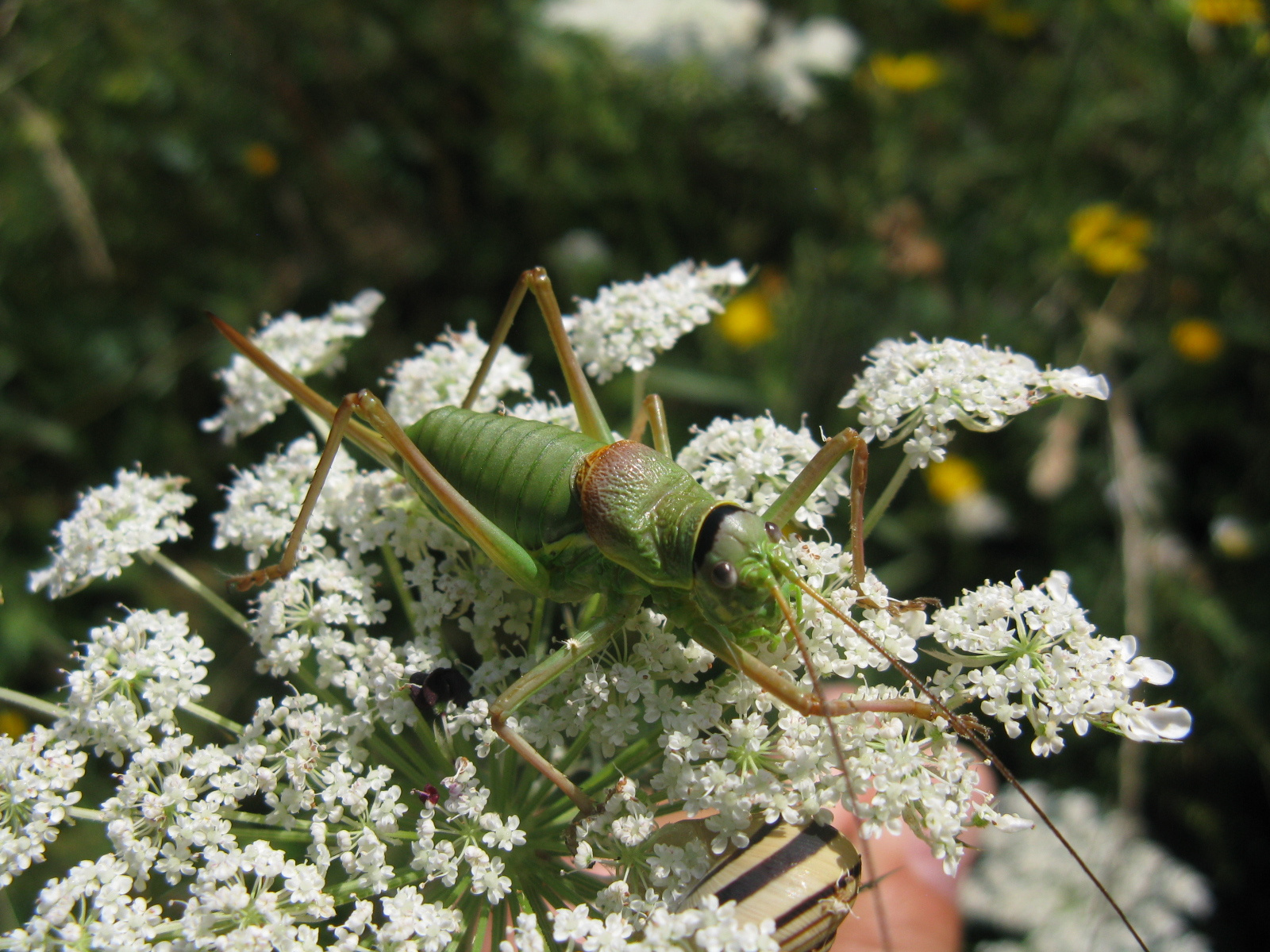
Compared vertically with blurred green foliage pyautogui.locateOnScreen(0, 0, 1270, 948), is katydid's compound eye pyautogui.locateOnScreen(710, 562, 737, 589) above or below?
below

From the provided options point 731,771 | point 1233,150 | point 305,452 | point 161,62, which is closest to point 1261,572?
point 1233,150

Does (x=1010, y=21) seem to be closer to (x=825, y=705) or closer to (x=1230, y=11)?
(x=1230, y=11)

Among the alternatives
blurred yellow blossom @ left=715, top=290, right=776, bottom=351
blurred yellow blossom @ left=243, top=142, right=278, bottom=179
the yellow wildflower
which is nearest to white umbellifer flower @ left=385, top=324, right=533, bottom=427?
blurred yellow blossom @ left=715, top=290, right=776, bottom=351

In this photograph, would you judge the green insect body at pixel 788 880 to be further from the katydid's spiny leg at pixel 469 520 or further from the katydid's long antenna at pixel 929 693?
the katydid's spiny leg at pixel 469 520

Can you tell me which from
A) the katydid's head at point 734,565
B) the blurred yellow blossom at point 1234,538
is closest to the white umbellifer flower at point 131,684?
the katydid's head at point 734,565

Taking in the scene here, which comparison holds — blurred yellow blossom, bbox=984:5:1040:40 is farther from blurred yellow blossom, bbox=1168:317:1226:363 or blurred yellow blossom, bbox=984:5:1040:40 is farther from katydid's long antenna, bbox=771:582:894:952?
katydid's long antenna, bbox=771:582:894:952

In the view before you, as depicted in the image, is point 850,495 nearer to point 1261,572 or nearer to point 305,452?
point 305,452
